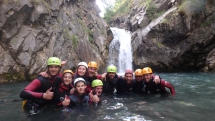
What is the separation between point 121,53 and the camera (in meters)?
22.9

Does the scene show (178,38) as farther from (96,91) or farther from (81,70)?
(96,91)

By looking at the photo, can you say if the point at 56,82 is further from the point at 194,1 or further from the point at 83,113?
the point at 194,1

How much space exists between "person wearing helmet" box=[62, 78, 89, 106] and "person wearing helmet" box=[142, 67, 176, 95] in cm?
250

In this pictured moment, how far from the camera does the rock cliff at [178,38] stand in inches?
733

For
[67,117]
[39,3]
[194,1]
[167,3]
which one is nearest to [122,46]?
[167,3]

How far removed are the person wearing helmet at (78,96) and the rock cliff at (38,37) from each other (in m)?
9.34

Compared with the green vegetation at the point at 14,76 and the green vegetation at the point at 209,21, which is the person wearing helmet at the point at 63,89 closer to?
the green vegetation at the point at 14,76

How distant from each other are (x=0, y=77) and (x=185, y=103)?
469 inches

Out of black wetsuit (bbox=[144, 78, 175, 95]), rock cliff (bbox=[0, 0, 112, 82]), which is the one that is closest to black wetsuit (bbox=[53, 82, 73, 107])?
black wetsuit (bbox=[144, 78, 175, 95])

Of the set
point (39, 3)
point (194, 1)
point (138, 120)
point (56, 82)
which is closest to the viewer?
point (138, 120)

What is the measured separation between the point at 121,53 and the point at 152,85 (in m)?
15.4

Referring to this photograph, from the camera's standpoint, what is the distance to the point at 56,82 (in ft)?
18.8

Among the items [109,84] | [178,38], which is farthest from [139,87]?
[178,38]

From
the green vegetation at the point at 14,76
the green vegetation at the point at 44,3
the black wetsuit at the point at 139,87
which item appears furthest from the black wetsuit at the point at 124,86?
the green vegetation at the point at 44,3
